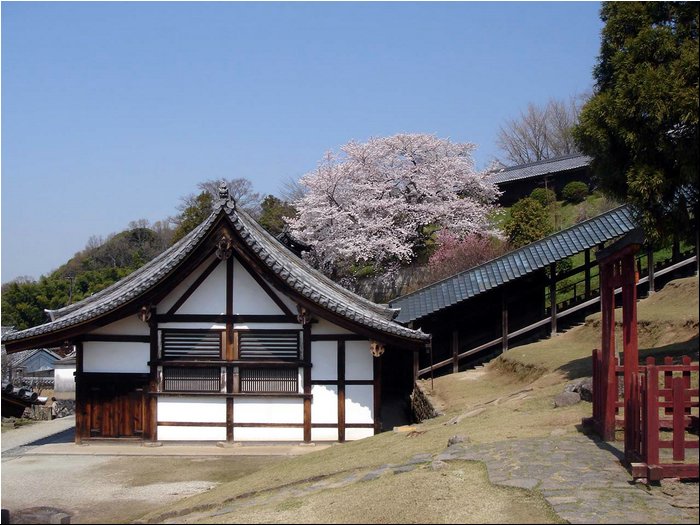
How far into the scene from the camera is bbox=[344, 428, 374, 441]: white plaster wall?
18.5 meters

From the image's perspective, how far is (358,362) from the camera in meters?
18.7

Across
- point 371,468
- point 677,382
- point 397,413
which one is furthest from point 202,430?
point 677,382

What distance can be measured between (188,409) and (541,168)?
3976 cm

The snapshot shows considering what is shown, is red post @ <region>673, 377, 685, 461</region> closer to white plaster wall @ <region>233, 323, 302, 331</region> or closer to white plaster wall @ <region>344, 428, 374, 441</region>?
white plaster wall @ <region>344, 428, 374, 441</region>

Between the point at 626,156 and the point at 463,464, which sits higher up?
the point at 626,156

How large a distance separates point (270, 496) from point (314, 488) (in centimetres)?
58

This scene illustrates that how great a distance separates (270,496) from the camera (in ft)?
33.9

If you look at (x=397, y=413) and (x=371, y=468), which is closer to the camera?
(x=371, y=468)

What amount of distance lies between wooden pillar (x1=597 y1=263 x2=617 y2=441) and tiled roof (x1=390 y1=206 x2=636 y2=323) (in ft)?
40.2

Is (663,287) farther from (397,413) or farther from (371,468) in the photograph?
(371,468)

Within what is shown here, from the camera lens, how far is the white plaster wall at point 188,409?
18.7m

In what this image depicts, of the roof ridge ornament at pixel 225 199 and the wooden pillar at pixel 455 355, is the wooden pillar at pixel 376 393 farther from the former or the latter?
the wooden pillar at pixel 455 355

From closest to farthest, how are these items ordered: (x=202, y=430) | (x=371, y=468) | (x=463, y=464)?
(x=463, y=464) → (x=371, y=468) → (x=202, y=430)

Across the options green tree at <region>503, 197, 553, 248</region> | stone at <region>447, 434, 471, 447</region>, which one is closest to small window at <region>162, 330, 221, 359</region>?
stone at <region>447, 434, 471, 447</region>
